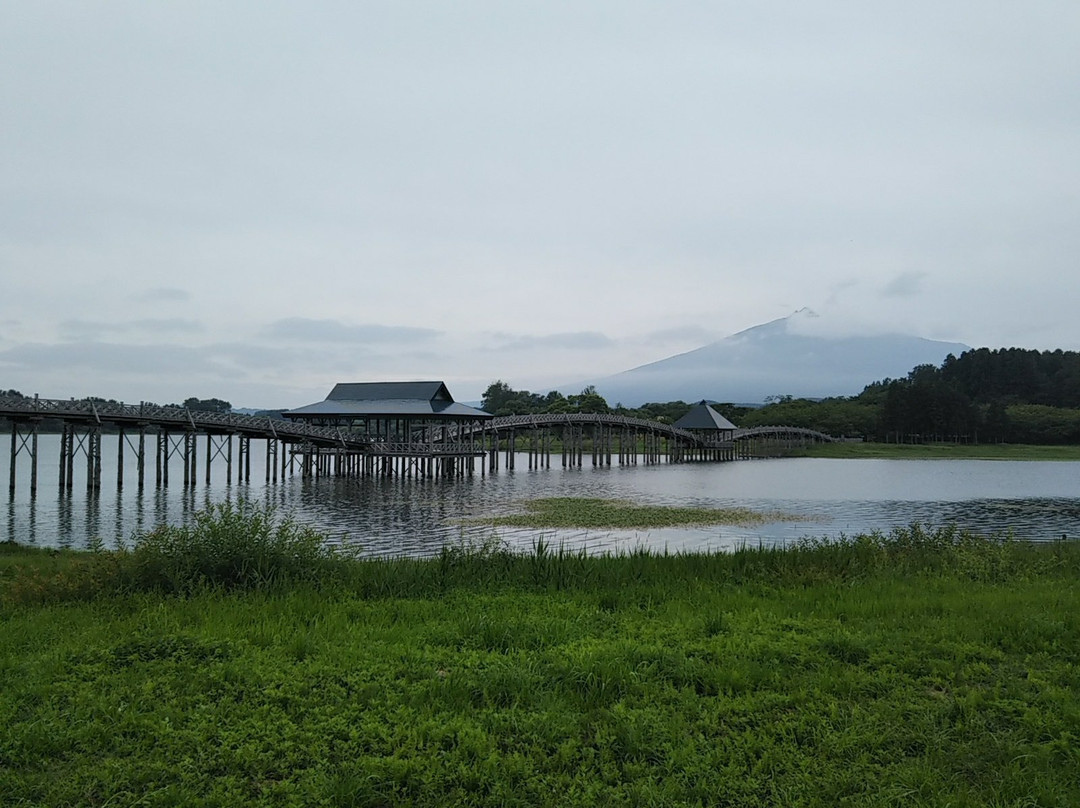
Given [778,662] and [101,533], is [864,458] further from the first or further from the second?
[778,662]

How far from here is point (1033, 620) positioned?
25.5 ft

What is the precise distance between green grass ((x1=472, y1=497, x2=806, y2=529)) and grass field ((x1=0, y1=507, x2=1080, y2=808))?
1543 cm

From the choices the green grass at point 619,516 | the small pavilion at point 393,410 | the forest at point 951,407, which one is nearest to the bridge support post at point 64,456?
the small pavilion at point 393,410

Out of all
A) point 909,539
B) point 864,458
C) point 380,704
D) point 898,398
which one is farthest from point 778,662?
point 898,398

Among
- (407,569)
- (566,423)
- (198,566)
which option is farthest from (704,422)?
(198,566)

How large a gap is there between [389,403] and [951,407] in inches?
3091

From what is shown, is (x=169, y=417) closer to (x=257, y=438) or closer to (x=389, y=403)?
(x=257, y=438)

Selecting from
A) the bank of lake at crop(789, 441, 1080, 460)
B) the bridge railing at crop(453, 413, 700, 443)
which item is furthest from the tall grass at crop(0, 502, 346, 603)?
the bank of lake at crop(789, 441, 1080, 460)

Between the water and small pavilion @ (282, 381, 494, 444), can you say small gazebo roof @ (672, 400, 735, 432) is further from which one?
small pavilion @ (282, 381, 494, 444)

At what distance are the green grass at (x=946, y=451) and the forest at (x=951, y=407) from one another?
3644 mm

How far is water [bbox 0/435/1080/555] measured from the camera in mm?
22578

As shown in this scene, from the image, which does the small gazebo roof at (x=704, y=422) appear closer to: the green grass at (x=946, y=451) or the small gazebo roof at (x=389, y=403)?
the green grass at (x=946, y=451)

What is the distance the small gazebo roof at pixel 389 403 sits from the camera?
51.2m

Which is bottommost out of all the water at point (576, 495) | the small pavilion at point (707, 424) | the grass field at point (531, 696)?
the water at point (576, 495)
